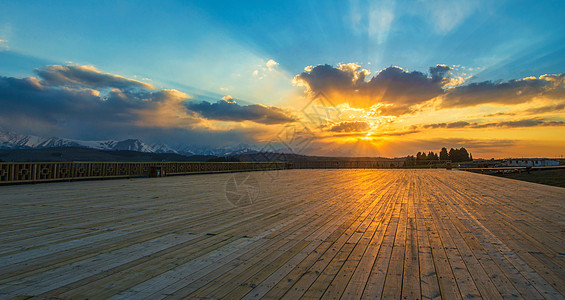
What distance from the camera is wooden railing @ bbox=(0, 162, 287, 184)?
34.4 ft

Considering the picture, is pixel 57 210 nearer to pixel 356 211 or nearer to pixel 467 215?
pixel 356 211

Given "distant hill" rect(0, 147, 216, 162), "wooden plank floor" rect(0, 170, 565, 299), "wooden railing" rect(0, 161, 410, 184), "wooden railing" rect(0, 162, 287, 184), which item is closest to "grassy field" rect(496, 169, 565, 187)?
"wooden plank floor" rect(0, 170, 565, 299)

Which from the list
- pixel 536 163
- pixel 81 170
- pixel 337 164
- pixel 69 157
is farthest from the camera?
pixel 69 157

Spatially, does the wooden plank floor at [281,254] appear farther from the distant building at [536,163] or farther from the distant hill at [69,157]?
the distant hill at [69,157]

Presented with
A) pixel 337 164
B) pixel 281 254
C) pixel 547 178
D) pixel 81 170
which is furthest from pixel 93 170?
pixel 547 178

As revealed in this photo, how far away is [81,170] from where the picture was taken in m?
12.8

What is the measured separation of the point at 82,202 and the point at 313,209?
4887 millimetres

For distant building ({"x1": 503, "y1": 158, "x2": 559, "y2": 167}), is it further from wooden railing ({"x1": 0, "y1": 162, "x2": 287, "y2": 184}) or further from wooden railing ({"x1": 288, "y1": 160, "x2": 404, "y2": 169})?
wooden railing ({"x1": 0, "y1": 162, "x2": 287, "y2": 184})

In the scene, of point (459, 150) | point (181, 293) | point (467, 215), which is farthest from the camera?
point (459, 150)

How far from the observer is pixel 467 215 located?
486cm

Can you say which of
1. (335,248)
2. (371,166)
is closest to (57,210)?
(335,248)

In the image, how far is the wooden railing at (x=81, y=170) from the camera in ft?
34.4

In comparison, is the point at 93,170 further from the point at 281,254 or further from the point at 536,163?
the point at 536,163

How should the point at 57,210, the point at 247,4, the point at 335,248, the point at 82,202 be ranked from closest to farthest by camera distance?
the point at 335,248
the point at 57,210
the point at 82,202
the point at 247,4
